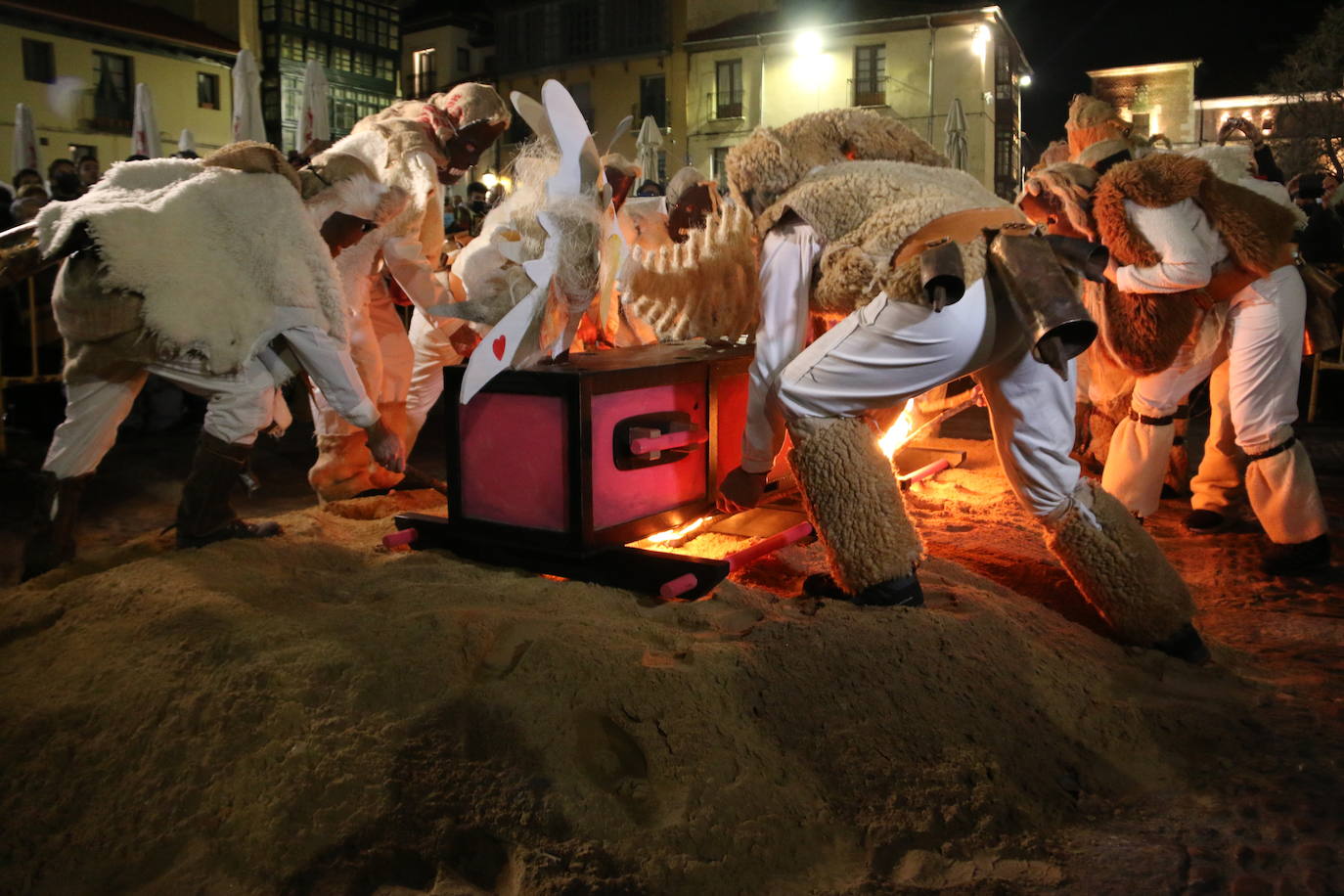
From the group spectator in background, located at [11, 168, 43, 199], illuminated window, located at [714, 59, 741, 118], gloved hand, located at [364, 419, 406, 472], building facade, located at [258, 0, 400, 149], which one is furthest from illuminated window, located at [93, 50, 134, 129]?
gloved hand, located at [364, 419, 406, 472]

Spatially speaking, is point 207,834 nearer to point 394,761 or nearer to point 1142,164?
point 394,761

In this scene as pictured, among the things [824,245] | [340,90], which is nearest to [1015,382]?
[824,245]

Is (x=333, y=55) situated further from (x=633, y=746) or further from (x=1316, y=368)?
(x=633, y=746)

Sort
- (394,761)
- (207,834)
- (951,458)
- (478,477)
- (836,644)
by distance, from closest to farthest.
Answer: (207,834)
(394,761)
(836,644)
(478,477)
(951,458)

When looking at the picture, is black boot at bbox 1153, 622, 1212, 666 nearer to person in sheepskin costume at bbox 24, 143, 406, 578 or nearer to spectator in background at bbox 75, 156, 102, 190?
person in sheepskin costume at bbox 24, 143, 406, 578

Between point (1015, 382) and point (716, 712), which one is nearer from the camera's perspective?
point (716, 712)

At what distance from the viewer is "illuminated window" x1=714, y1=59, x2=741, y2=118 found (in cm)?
2800

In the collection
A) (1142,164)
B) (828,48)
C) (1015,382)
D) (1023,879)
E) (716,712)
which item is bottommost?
(1023,879)

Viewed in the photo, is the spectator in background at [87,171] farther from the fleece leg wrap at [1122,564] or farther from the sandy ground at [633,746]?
the fleece leg wrap at [1122,564]

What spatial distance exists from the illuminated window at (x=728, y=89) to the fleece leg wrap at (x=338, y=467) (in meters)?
24.9

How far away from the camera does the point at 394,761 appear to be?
Answer: 2.25 metres

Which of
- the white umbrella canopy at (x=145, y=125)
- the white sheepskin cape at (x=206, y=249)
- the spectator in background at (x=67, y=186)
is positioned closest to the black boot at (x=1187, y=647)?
the white sheepskin cape at (x=206, y=249)

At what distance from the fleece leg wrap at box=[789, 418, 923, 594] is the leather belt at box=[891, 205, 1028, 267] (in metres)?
0.50

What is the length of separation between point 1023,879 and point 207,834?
1.69m
